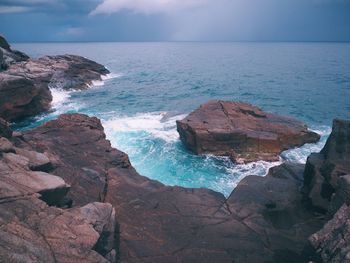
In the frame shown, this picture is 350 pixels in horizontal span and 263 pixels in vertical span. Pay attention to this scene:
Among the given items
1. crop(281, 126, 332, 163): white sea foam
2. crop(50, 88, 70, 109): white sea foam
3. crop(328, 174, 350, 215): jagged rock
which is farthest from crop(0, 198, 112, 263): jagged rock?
crop(50, 88, 70, 109): white sea foam

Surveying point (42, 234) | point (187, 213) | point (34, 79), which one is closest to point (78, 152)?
point (187, 213)

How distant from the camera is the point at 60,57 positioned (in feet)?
178

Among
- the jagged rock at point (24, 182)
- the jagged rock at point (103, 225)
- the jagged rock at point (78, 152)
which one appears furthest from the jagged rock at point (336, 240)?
the jagged rock at point (78, 152)

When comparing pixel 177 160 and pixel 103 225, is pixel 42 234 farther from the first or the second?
pixel 177 160

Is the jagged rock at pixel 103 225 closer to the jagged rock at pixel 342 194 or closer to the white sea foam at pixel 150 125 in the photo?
the jagged rock at pixel 342 194

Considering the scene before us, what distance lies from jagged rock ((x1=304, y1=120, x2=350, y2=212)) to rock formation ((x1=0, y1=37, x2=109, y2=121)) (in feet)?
70.4

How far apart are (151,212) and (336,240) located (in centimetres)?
493

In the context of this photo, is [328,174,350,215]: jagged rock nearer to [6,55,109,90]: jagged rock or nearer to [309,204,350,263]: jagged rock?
[309,204,350,263]: jagged rock

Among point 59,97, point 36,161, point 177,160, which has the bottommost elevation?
point 177,160

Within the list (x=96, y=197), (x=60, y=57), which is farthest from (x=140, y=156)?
(x=60, y=57)

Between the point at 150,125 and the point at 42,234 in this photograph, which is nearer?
Result: the point at 42,234

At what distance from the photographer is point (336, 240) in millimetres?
6562

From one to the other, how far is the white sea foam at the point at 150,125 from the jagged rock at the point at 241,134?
205 cm

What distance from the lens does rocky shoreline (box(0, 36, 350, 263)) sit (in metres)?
6.11
